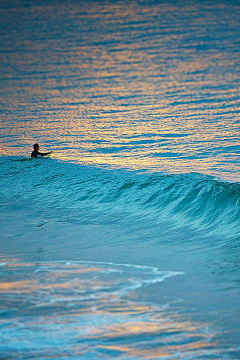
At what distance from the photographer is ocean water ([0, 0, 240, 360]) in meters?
9.80

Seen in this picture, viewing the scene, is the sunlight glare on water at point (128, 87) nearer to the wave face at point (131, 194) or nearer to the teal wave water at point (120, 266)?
the wave face at point (131, 194)

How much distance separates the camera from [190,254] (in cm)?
1384

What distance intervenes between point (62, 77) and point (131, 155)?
2273 cm

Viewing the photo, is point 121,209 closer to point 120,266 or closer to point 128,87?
point 120,266

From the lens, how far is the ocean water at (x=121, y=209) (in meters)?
9.80

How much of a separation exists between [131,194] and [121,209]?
1243 mm

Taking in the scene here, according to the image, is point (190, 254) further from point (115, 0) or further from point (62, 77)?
point (115, 0)

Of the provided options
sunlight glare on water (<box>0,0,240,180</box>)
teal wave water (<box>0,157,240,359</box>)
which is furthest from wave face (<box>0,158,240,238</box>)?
sunlight glare on water (<box>0,0,240,180</box>)

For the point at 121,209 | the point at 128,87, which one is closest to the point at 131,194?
the point at 121,209

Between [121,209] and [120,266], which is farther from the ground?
[121,209]

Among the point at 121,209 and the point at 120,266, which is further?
the point at 121,209

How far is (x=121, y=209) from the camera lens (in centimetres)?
1903

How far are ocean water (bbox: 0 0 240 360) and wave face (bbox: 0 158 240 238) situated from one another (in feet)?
0.19

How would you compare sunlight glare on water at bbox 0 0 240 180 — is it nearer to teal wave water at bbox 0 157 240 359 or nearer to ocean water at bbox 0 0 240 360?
ocean water at bbox 0 0 240 360
